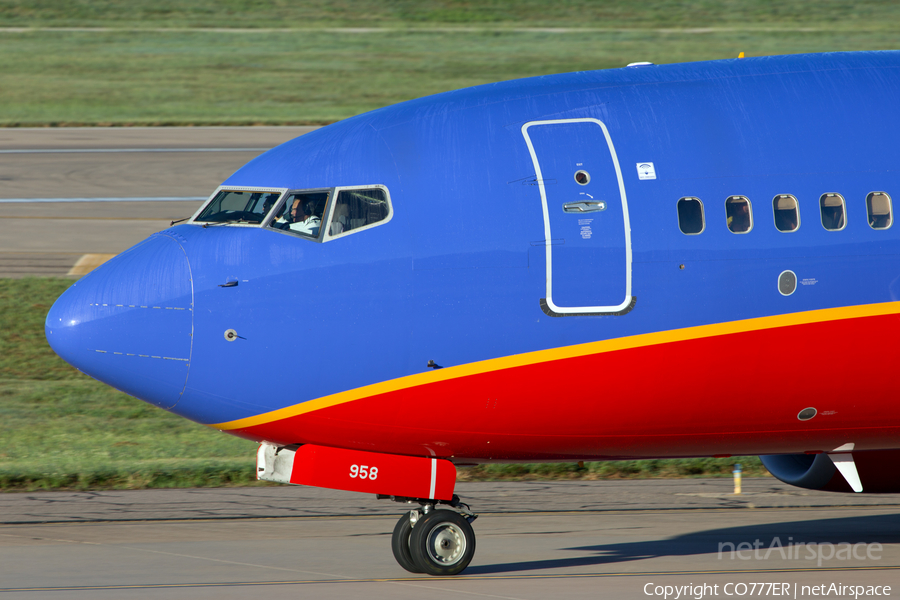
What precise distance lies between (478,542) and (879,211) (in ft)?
18.3

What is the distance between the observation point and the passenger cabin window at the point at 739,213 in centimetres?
1102

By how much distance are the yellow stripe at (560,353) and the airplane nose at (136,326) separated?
3.23 ft

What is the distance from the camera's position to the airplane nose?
10.7 meters

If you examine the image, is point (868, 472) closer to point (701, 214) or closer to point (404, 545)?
point (701, 214)

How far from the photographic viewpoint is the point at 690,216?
11016mm

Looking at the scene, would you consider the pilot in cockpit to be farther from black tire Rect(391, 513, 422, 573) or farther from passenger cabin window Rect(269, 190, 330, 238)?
black tire Rect(391, 513, 422, 573)

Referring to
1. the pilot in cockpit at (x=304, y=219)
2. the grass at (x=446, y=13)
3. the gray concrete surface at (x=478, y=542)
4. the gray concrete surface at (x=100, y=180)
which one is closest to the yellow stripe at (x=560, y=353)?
the pilot in cockpit at (x=304, y=219)

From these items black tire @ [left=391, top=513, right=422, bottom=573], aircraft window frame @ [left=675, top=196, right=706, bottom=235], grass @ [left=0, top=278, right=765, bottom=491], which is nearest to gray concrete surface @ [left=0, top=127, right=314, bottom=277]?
grass @ [left=0, top=278, right=765, bottom=491]

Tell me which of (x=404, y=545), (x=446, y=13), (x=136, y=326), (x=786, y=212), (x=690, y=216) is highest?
(x=446, y=13)

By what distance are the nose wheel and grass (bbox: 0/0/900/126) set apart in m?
32.3

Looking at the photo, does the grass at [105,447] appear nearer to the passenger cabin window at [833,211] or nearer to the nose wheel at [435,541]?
the nose wheel at [435,541]

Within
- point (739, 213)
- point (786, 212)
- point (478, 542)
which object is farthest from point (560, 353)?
point (478, 542)

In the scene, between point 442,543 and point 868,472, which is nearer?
point 442,543

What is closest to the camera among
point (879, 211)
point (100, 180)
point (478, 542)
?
point (879, 211)
